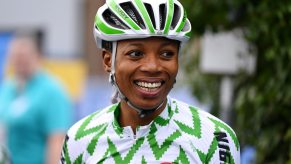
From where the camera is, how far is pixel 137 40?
423 cm

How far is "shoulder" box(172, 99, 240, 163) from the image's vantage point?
4.27 meters

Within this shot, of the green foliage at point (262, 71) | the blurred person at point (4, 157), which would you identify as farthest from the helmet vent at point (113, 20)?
the green foliage at point (262, 71)

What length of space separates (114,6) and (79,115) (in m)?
9.09

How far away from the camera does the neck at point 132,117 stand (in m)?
4.39

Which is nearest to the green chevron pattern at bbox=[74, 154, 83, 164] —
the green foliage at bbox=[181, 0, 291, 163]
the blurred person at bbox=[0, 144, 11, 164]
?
the blurred person at bbox=[0, 144, 11, 164]

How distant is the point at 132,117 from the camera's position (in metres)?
4.44

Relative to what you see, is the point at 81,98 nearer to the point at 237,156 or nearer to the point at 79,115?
the point at 79,115

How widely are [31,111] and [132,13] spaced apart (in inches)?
149

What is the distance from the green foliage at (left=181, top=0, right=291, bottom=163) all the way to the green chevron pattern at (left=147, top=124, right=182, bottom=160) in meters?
1.73

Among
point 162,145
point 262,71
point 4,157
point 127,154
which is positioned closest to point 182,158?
point 162,145

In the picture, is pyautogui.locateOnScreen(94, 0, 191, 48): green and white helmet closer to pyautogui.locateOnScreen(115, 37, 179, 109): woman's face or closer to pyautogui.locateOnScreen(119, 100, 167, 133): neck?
pyautogui.locateOnScreen(115, 37, 179, 109): woman's face

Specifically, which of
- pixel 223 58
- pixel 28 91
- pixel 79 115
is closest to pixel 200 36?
pixel 223 58

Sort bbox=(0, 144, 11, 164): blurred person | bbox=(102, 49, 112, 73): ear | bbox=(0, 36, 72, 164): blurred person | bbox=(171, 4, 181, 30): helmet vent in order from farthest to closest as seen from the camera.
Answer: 1. bbox=(0, 36, 72, 164): blurred person
2. bbox=(0, 144, 11, 164): blurred person
3. bbox=(102, 49, 112, 73): ear
4. bbox=(171, 4, 181, 30): helmet vent

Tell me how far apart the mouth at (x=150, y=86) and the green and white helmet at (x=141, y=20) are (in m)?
0.19
